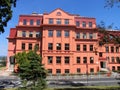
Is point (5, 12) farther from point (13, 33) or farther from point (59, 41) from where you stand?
point (13, 33)

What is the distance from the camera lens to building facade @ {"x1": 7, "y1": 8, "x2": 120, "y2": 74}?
6209cm

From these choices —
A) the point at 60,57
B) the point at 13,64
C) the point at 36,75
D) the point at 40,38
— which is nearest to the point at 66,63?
the point at 60,57

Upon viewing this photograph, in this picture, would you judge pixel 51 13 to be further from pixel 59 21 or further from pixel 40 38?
pixel 40 38

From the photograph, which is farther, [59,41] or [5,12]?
→ [59,41]

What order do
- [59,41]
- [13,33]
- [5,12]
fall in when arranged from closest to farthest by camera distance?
1. [5,12]
2. [59,41]
3. [13,33]

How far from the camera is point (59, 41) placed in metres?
62.6

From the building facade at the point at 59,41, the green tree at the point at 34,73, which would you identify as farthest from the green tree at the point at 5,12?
the building facade at the point at 59,41

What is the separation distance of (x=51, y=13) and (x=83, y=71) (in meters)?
17.0

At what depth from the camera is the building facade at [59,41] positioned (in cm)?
6209

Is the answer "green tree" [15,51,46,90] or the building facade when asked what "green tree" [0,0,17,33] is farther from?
the building facade

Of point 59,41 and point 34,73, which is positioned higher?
point 59,41

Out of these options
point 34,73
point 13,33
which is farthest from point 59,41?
point 34,73

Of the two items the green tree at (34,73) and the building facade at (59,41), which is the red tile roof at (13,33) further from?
the green tree at (34,73)

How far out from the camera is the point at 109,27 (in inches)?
914
